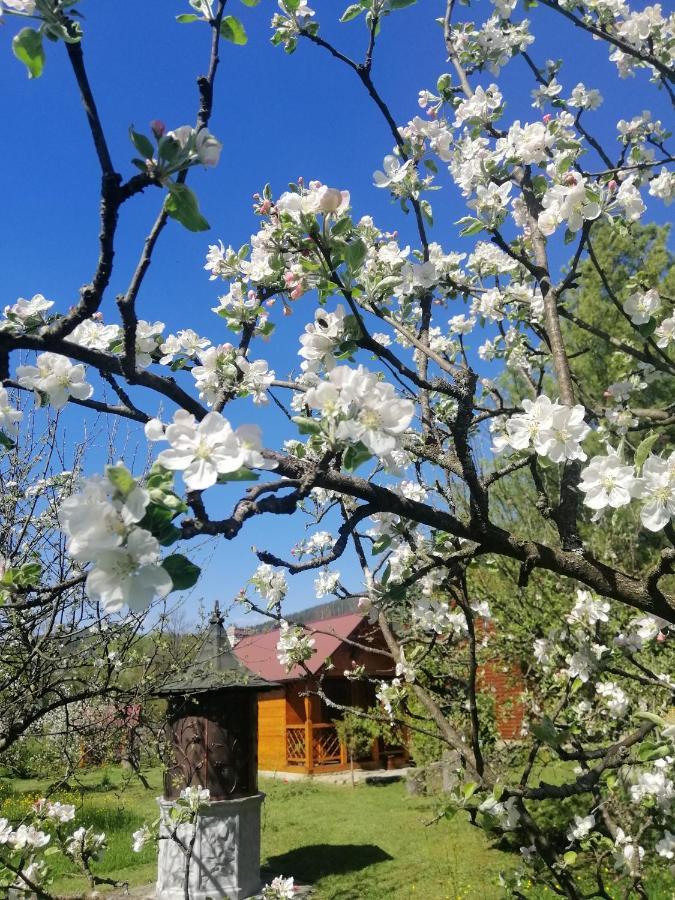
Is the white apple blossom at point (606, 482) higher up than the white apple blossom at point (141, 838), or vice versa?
the white apple blossom at point (606, 482)

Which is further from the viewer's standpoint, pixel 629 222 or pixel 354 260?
pixel 629 222

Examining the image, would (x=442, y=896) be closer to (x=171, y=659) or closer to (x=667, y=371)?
(x=171, y=659)

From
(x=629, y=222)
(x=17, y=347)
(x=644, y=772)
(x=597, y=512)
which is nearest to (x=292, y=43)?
(x=629, y=222)

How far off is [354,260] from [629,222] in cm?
148

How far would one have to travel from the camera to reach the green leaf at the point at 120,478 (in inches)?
32.0

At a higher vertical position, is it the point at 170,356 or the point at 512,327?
the point at 512,327

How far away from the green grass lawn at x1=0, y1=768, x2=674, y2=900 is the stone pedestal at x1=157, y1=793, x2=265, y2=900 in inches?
26.3

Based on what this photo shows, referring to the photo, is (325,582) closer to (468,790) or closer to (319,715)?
(468,790)

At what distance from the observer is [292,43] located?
2.21 m

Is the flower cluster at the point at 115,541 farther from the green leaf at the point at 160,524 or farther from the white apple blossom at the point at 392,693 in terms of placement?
the white apple blossom at the point at 392,693

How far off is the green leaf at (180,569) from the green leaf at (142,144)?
1.86ft

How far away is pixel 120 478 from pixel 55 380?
0.61 metres

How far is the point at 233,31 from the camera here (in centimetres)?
111

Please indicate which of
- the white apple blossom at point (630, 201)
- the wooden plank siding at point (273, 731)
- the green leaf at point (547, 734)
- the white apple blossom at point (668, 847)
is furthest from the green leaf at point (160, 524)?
the wooden plank siding at point (273, 731)
